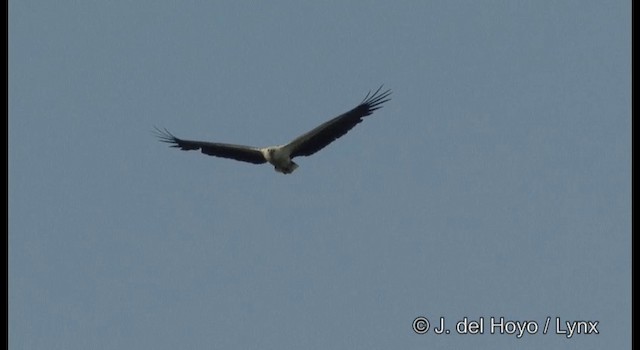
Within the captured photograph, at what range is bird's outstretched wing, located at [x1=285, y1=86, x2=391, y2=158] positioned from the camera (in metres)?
24.6

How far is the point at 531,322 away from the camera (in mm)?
21141

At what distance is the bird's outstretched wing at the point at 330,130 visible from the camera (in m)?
24.6

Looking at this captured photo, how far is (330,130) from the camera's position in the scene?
25062mm
